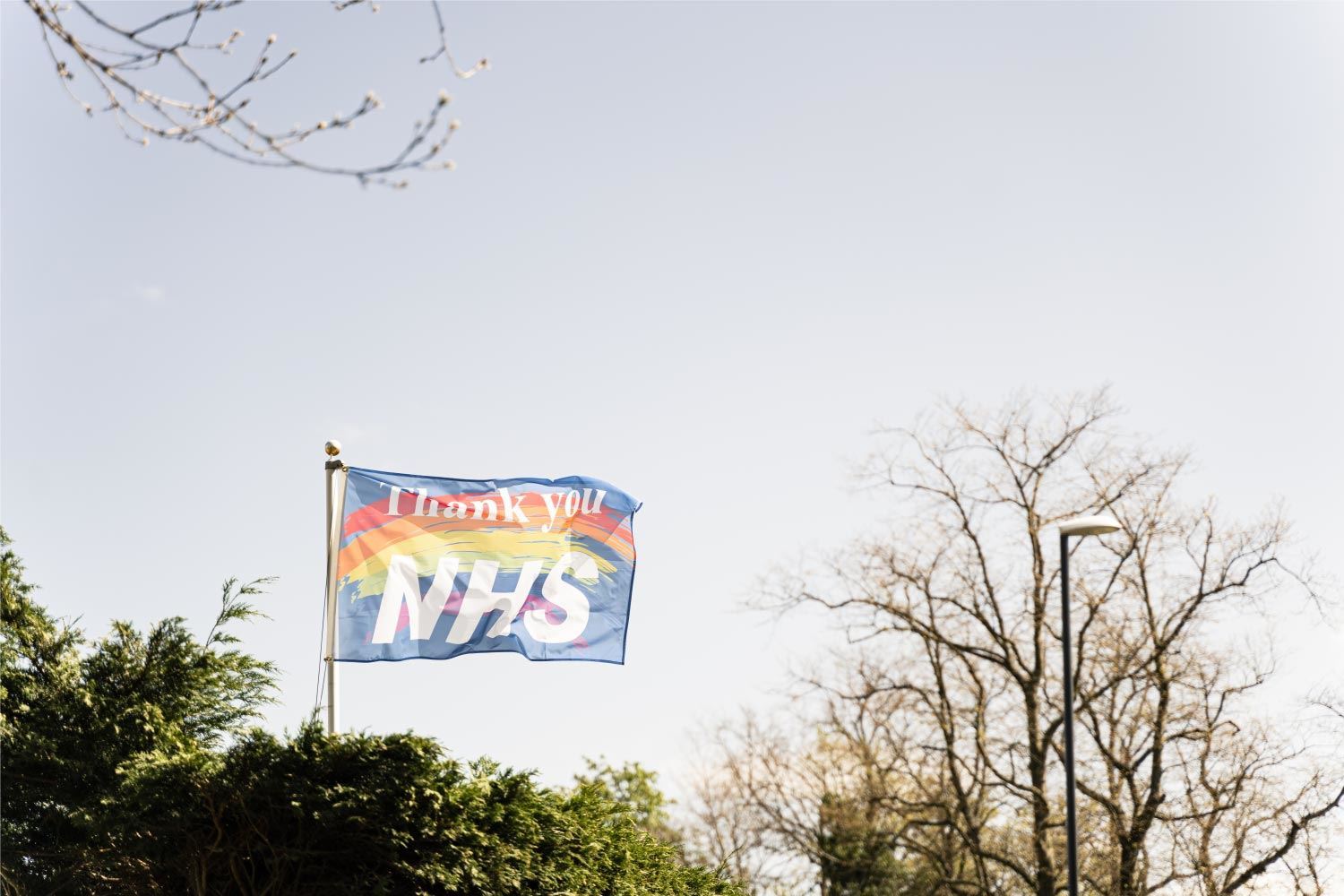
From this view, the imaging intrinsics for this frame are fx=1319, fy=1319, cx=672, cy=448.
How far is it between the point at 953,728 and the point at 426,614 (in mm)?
14287

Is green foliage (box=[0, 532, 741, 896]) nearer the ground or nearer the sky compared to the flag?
nearer the ground

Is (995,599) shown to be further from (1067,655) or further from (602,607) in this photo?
(602,607)

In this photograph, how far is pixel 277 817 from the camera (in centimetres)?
859

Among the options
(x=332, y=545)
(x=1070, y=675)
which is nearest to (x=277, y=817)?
(x=332, y=545)

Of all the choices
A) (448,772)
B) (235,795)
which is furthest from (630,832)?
(235,795)

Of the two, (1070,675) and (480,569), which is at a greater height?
(480,569)

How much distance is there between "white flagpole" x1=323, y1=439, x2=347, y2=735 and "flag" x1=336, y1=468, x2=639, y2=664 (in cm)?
11

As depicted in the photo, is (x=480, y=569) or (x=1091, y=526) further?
(x=1091, y=526)

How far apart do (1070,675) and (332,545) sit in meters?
8.01

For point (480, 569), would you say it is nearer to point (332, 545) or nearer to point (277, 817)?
point (332, 545)

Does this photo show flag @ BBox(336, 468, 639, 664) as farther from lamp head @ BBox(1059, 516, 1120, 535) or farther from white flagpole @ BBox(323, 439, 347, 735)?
lamp head @ BBox(1059, 516, 1120, 535)

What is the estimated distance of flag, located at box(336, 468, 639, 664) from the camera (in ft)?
34.7

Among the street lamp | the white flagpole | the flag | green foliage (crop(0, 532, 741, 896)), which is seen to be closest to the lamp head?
the street lamp

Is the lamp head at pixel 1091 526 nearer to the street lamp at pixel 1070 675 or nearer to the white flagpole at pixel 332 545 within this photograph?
the street lamp at pixel 1070 675
